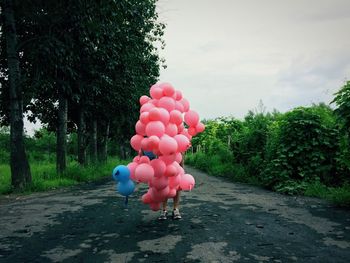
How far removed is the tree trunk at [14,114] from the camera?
1246 centimetres

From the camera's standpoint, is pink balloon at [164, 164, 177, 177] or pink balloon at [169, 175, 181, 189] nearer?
pink balloon at [164, 164, 177, 177]

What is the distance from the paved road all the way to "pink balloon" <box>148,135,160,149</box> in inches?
58.8

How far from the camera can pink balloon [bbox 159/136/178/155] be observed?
6.50 m

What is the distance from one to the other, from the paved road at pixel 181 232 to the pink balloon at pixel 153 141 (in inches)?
58.8

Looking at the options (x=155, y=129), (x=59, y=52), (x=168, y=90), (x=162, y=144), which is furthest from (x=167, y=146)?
(x=59, y=52)

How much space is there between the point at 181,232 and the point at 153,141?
165cm

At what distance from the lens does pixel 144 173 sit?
6547 millimetres

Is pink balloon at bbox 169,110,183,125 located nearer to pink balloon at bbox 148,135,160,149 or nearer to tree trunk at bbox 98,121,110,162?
pink balloon at bbox 148,135,160,149

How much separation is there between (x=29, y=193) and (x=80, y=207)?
406 cm

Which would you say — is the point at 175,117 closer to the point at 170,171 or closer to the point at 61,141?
the point at 170,171

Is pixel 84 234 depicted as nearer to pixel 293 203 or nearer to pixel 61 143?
pixel 293 203

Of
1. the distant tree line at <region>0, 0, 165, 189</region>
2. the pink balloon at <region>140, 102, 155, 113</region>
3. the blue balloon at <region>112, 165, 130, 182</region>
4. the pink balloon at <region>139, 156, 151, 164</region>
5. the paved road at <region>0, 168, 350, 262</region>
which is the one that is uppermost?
the distant tree line at <region>0, 0, 165, 189</region>

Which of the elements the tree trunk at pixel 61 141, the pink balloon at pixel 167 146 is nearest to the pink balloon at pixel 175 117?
the pink balloon at pixel 167 146

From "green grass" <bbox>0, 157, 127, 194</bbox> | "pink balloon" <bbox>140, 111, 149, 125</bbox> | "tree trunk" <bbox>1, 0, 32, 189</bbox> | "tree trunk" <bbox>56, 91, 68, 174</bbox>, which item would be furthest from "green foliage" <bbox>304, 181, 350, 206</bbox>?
"tree trunk" <bbox>56, 91, 68, 174</bbox>
